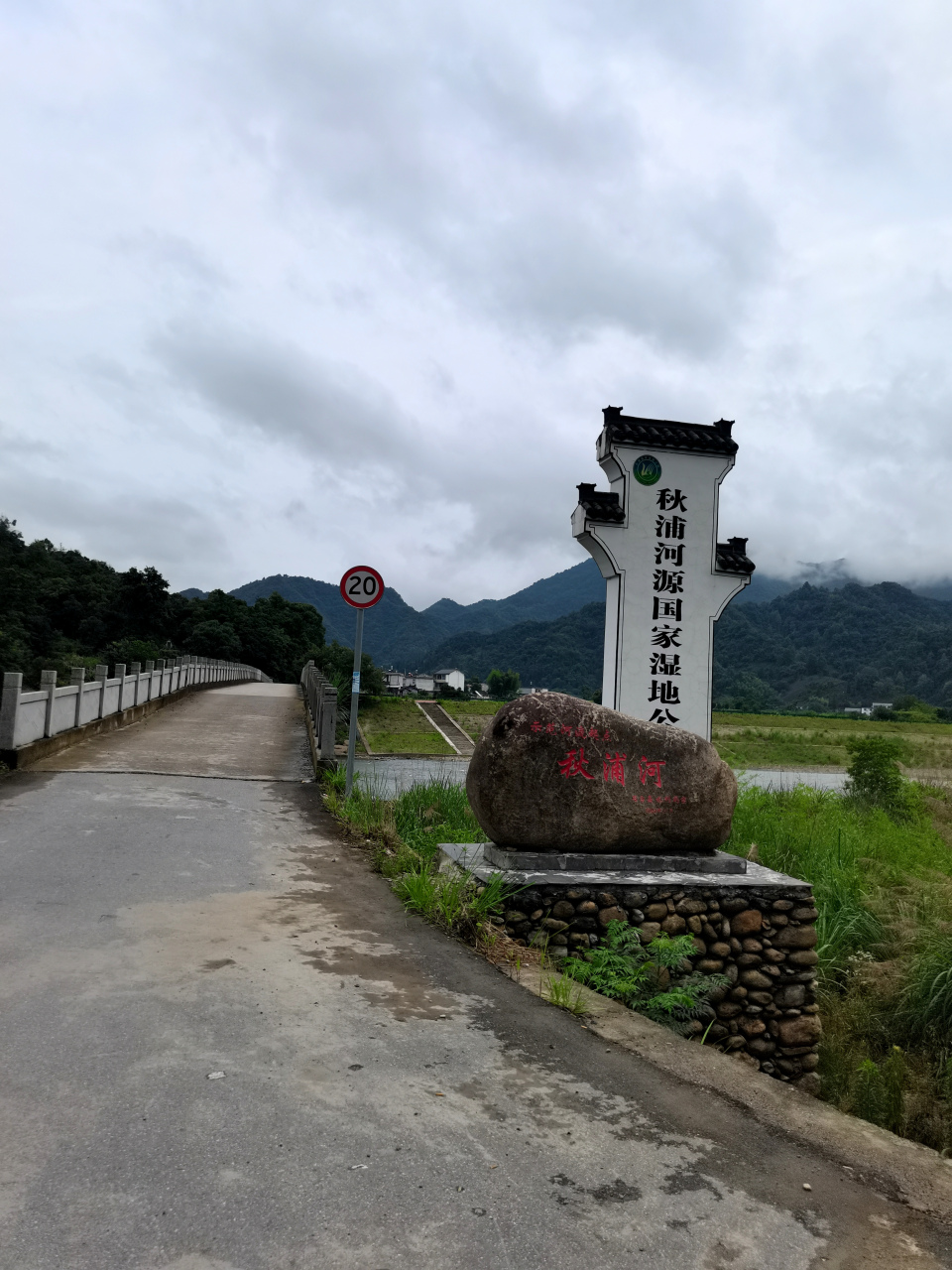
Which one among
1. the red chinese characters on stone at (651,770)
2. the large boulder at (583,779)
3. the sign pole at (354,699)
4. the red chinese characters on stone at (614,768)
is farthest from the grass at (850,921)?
the red chinese characters on stone at (651,770)

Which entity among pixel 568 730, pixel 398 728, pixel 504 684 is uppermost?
pixel 504 684

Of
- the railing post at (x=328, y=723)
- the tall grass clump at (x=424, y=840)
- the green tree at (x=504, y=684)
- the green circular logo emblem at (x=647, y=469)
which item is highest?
the green circular logo emblem at (x=647, y=469)

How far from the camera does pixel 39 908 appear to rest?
223 inches

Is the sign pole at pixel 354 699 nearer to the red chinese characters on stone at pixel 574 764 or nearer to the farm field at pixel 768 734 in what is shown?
the red chinese characters on stone at pixel 574 764

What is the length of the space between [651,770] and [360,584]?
5.47 m

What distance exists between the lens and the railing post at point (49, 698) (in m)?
13.0

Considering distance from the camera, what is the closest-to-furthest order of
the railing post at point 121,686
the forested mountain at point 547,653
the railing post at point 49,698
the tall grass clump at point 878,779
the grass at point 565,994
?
the grass at point 565,994
the railing post at point 49,698
the tall grass clump at point 878,779
the railing post at point 121,686
the forested mountain at point 547,653

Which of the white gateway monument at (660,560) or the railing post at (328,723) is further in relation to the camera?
the railing post at (328,723)

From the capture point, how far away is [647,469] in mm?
8984

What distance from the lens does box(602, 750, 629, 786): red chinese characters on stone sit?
6.16 meters

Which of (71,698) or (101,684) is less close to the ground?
(101,684)

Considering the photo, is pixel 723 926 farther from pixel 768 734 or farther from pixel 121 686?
pixel 768 734

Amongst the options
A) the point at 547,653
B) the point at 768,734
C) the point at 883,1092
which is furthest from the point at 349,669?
the point at 547,653

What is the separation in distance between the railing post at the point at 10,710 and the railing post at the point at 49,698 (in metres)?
1.42
